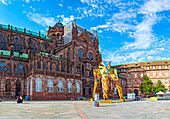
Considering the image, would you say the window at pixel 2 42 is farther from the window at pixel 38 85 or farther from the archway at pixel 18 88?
the window at pixel 38 85

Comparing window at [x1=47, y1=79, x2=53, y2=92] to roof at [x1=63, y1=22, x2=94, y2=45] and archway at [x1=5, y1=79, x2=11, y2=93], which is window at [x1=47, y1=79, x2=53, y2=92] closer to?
archway at [x1=5, y1=79, x2=11, y2=93]

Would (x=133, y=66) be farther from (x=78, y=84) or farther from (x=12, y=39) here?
(x=12, y=39)

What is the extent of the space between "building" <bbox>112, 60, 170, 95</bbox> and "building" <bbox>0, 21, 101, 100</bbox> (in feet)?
78.5

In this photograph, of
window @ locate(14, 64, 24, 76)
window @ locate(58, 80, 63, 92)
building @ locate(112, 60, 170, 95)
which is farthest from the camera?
building @ locate(112, 60, 170, 95)

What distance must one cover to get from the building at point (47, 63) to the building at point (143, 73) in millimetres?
23930

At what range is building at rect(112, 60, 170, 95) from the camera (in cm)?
8550

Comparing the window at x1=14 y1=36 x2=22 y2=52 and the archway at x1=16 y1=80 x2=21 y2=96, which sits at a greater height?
the window at x1=14 y1=36 x2=22 y2=52

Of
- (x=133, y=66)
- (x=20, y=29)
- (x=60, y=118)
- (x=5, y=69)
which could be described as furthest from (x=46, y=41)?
(x=60, y=118)

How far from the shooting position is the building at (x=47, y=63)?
1955 inches

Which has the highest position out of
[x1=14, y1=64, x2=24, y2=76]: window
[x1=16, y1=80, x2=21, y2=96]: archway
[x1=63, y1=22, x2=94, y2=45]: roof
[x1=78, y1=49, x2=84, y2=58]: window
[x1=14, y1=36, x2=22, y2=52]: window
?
[x1=63, y1=22, x2=94, y2=45]: roof

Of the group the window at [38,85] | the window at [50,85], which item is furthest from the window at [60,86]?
the window at [38,85]

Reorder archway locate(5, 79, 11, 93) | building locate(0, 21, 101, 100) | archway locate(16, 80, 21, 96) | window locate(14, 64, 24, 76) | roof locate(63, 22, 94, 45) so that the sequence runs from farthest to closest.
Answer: roof locate(63, 22, 94, 45) → window locate(14, 64, 24, 76) → archway locate(16, 80, 21, 96) → archway locate(5, 79, 11, 93) → building locate(0, 21, 101, 100)

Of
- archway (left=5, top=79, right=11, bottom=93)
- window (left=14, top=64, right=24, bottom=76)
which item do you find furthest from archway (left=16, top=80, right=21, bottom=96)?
window (left=14, top=64, right=24, bottom=76)

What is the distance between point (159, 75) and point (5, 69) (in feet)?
229
